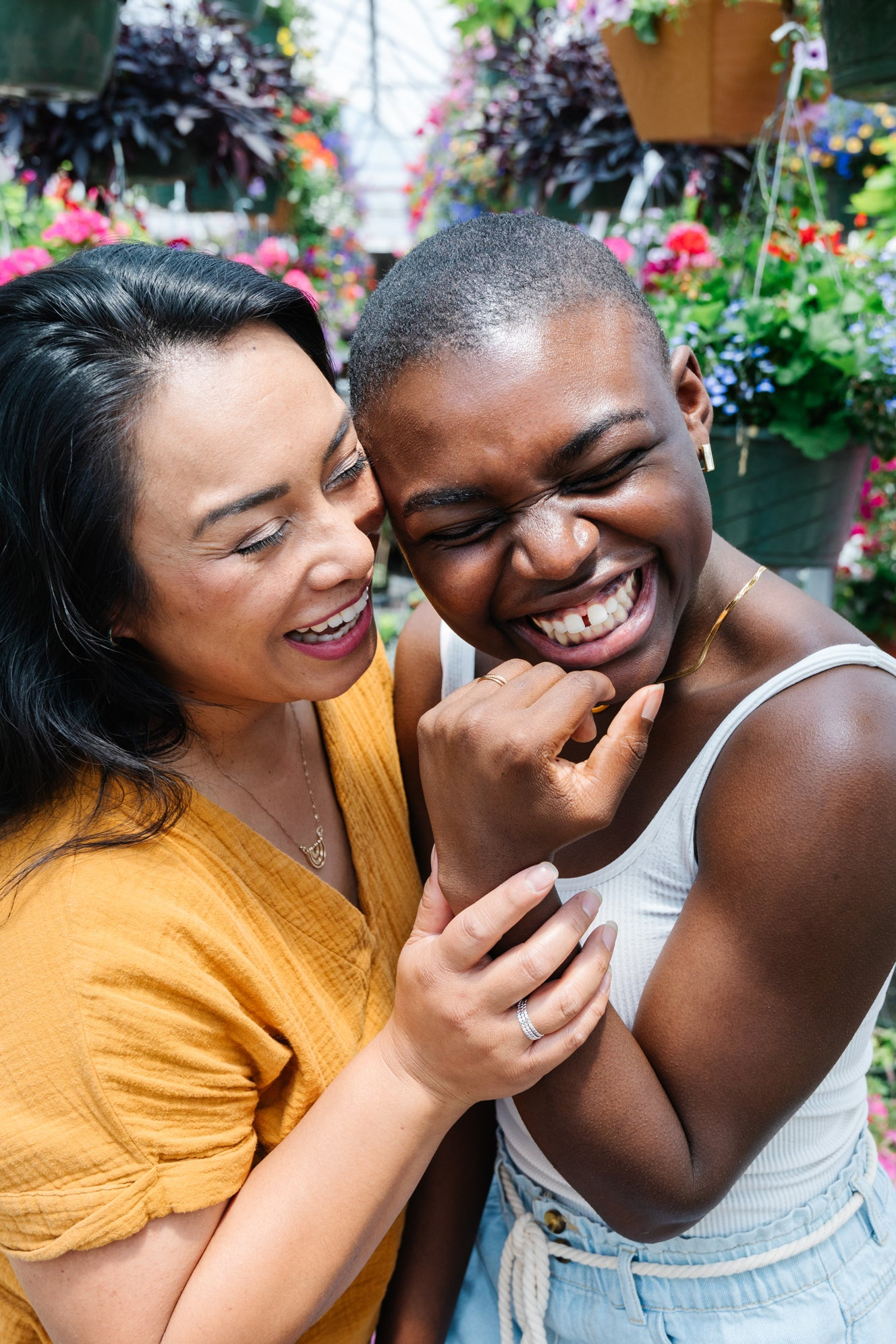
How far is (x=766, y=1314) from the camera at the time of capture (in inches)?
53.7

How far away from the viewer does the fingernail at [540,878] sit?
118 centimetres

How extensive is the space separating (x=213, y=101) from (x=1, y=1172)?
472 centimetres

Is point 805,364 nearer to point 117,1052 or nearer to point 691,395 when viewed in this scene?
point 691,395

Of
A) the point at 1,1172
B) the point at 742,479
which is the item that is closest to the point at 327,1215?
the point at 1,1172

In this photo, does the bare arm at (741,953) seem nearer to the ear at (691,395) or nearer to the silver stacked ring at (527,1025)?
the silver stacked ring at (527,1025)

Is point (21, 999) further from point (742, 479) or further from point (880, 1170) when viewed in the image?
point (742, 479)

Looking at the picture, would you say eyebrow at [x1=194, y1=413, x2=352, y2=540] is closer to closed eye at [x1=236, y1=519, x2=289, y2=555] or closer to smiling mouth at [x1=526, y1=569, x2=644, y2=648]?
closed eye at [x1=236, y1=519, x2=289, y2=555]

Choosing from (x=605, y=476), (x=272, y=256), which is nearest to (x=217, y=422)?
(x=605, y=476)

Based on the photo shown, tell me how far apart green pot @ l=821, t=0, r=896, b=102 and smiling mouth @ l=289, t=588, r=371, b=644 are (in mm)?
1826

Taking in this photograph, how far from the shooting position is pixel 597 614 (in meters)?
Answer: 1.34

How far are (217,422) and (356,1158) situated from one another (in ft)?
2.75

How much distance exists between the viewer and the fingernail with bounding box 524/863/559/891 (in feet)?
3.86

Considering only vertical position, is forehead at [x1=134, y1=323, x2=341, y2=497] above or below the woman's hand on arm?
above

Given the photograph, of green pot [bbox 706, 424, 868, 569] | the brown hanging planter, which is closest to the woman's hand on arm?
green pot [bbox 706, 424, 868, 569]
